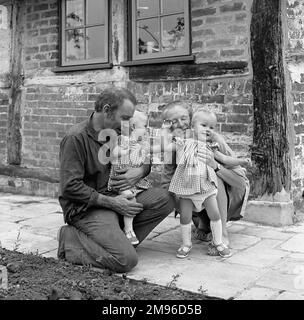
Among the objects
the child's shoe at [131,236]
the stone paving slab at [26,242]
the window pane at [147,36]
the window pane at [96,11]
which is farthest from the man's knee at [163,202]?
the window pane at [96,11]

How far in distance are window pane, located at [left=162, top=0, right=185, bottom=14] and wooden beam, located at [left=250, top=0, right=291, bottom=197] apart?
98cm

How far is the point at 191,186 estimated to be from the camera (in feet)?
12.7

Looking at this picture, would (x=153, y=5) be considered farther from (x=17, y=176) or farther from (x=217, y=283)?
(x=217, y=283)

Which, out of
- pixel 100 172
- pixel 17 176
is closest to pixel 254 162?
pixel 100 172

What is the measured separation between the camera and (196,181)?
386cm

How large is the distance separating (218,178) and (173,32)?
2.39 metres

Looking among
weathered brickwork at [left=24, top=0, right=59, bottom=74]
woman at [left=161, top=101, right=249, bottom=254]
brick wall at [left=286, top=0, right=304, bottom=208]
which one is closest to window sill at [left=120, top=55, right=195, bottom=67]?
brick wall at [left=286, top=0, right=304, bottom=208]

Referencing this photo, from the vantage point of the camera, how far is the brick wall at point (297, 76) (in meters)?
5.09

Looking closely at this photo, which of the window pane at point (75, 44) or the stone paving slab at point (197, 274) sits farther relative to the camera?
the window pane at point (75, 44)

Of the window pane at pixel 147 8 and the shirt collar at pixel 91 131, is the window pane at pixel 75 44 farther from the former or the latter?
the shirt collar at pixel 91 131

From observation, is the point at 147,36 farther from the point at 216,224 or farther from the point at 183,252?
the point at 183,252

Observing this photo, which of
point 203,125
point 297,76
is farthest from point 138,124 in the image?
point 297,76

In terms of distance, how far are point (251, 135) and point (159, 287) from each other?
244cm

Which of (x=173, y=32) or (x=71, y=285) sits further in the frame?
(x=173, y=32)
